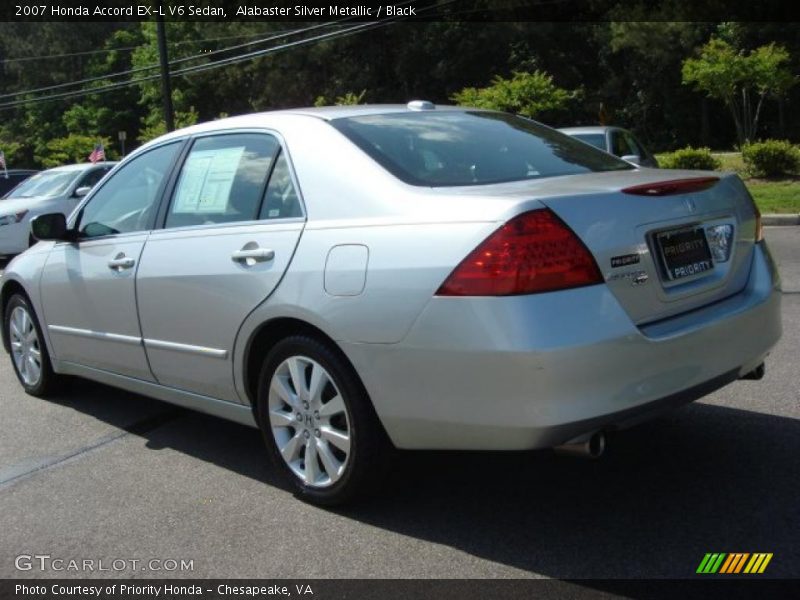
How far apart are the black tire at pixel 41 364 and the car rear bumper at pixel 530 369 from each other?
10.1 feet

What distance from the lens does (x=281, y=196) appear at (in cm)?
390

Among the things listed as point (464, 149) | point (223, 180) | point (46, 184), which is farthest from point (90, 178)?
point (464, 149)

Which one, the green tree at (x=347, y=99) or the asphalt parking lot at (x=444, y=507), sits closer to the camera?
the asphalt parking lot at (x=444, y=507)

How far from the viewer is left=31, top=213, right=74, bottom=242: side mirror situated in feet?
16.6

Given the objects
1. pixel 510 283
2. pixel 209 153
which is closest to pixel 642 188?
pixel 510 283

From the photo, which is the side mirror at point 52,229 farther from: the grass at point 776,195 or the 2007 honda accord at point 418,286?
the grass at point 776,195

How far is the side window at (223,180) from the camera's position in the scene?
13.3 ft

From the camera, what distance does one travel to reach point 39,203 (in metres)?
14.4

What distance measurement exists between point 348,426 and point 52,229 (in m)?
2.55

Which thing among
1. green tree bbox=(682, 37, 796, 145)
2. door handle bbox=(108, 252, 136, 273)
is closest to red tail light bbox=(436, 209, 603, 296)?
door handle bbox=(108, 252, 136, 273)

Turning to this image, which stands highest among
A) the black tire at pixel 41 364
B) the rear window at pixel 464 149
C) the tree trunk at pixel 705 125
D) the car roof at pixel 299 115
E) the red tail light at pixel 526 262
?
the car roof at pixel 299 115

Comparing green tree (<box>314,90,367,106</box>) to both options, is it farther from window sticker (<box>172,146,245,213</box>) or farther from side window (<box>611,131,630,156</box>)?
window sticker (<box>172,146,245,213</box>)

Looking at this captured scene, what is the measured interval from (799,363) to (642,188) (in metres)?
2.75

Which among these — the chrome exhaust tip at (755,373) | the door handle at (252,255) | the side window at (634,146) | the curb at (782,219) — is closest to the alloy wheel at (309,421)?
the door handle at (252,255)
